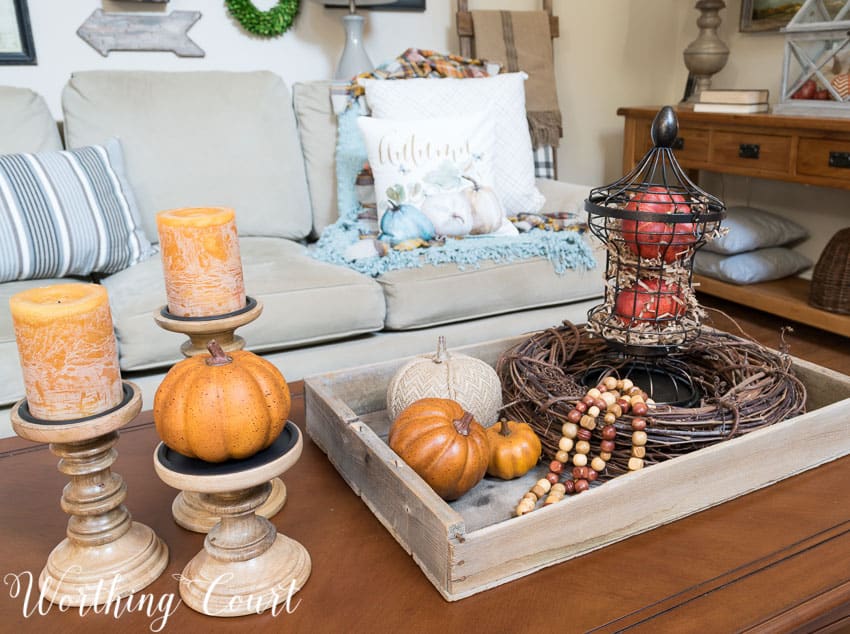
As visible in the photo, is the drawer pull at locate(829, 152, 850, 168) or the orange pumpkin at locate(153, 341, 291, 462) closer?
the orange pumpkin at locate(153, 341, 291, 462)

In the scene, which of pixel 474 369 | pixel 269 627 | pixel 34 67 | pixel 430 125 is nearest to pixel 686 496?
pixel 474 369

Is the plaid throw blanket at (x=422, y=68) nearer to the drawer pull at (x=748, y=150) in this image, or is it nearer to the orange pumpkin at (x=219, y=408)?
the drawer pull at (x=748, y=150)

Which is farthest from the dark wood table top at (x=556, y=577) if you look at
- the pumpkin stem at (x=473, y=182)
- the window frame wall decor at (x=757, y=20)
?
the window frame wall decor at (x=757, y=20)

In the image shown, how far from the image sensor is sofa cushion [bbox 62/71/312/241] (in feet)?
6.55

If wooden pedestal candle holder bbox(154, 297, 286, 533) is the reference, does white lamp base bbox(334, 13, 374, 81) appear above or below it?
above

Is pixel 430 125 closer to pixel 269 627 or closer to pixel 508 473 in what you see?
pixel 508 473

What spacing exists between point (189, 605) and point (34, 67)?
6.64 ft

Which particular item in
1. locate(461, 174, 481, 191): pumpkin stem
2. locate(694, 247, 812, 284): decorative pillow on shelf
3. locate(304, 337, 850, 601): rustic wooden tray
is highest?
locate(461, 174, 481, 191): pumpkin stem

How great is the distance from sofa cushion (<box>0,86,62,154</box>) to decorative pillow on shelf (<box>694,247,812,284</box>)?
6.62 feet

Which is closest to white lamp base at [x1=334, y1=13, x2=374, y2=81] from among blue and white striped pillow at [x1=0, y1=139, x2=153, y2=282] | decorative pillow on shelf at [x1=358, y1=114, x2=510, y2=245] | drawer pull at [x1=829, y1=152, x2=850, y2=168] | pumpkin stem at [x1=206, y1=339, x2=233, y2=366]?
decorative pillow on shelf at [x1=358, y1=114, x2=510, y2=245]

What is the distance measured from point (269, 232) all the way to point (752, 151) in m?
1.55

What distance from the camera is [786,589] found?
72 cm

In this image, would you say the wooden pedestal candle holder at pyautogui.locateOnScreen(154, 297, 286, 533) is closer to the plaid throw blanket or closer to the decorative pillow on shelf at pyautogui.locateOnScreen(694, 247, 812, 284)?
the plaid throw blanket

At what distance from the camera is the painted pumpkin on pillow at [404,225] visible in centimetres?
188
